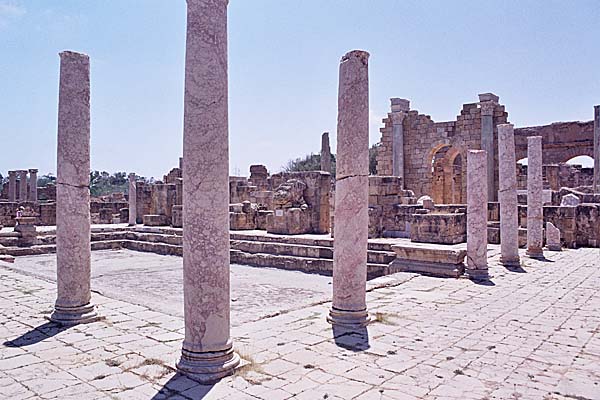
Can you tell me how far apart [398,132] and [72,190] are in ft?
62.3

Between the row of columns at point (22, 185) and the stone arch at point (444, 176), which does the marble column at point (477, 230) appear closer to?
the stone arch at point (444, 176)

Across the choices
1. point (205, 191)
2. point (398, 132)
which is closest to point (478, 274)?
point (205, 191)

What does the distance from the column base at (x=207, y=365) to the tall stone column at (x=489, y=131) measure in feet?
61.4

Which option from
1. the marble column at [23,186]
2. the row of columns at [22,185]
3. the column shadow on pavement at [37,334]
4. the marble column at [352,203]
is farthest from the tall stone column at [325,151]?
the column shadow on pavement at [37,334]

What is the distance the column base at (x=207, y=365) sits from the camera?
4262 millimetres

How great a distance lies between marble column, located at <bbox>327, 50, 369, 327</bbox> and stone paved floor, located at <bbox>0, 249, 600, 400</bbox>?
39cm

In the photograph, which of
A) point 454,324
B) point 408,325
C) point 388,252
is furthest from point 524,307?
point 388,252

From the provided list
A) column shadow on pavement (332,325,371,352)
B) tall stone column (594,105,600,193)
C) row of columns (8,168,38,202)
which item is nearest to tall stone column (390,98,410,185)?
tall stone column (594,105,600,193)

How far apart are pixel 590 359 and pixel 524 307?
7.71 feet

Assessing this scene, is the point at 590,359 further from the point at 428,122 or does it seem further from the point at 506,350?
the point at 428,122

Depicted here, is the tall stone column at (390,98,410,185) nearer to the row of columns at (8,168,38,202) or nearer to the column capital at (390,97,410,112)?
the column capital at (390,97,410,112)

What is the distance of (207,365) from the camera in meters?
4.32

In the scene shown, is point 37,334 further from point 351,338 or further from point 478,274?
point 478,274

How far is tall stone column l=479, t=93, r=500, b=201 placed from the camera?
826 inches
